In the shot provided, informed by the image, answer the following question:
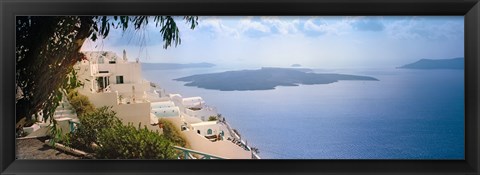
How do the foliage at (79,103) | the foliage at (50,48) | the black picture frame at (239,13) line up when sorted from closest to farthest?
the black picture frame at (239,13)
the foliage at (50,48)
the foliage at (79,103)

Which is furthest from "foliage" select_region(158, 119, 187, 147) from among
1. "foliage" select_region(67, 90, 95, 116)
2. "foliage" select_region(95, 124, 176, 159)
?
"foliage" select_region(67, 90, 95, 116)

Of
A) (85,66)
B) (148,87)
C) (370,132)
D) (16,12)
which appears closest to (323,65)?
(370,132)

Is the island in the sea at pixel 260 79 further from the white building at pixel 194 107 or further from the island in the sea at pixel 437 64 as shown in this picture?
the island in the sea at pixel 437 64

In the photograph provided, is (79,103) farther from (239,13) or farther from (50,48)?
(239,13)

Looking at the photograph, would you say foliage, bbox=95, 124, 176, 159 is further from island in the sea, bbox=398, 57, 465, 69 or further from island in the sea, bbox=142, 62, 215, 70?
island in the sea, bbox=398, 57, 465, 69

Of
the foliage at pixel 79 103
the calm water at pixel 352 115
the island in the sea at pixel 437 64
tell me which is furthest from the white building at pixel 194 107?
the island in the sea at pixel 437 64

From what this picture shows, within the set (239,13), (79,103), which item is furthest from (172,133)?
(239,13)
